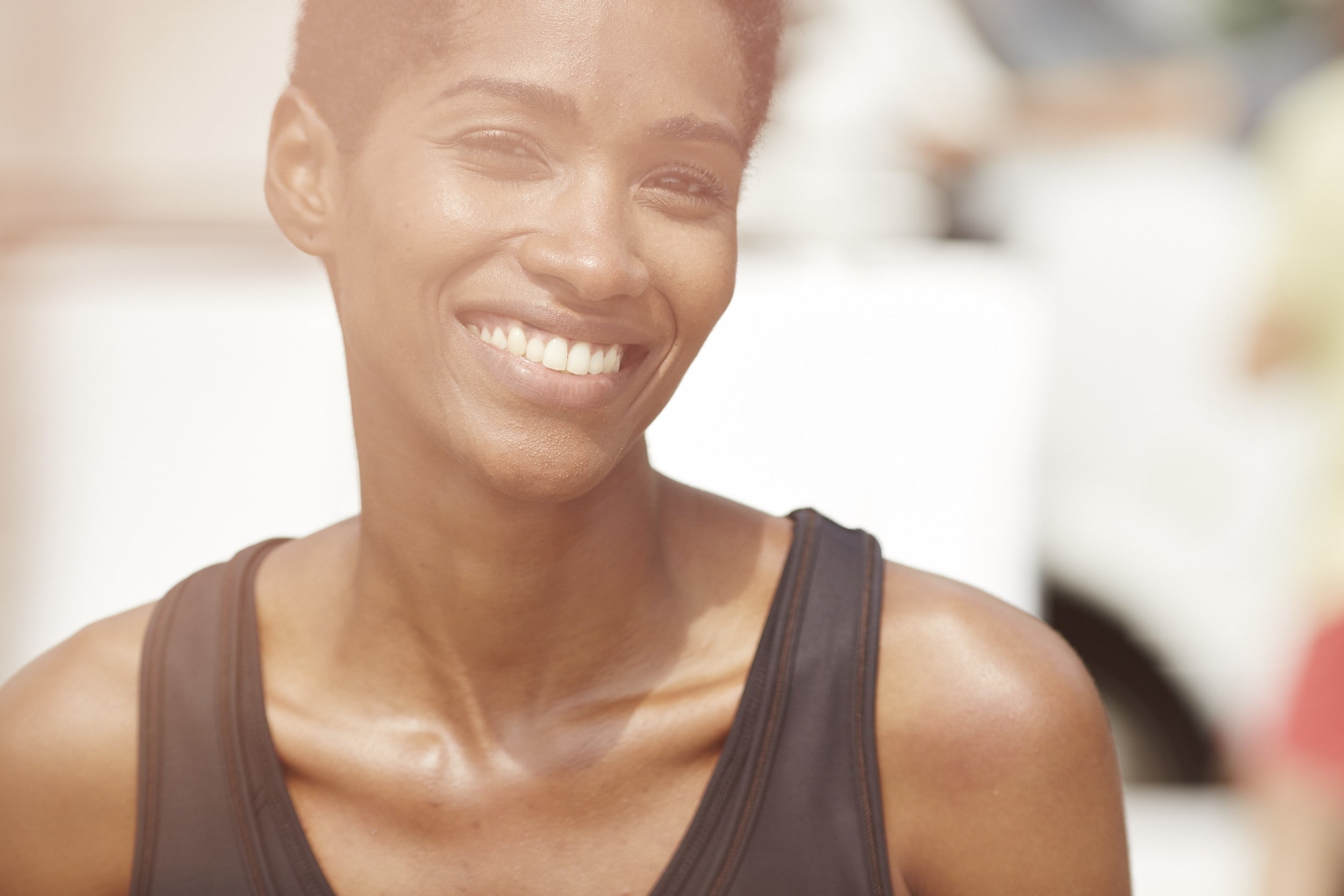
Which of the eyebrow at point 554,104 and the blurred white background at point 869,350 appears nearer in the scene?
the eyebrow at point 554,104

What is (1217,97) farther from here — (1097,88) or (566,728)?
(566,728)

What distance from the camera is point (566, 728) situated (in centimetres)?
147

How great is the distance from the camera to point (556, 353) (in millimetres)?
1252

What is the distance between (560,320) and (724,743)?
1.53 feet

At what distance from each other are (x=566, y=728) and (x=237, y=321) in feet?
4.87

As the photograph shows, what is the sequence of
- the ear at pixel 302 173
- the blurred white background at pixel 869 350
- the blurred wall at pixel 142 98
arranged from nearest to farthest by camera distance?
the ear at pixel 302 173 < the blurred white background at pixel 869 350 < the blurred wall at pixel 142 98

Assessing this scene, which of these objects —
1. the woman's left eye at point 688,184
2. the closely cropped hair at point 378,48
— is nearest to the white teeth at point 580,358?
the woman's left eye at point 688,184

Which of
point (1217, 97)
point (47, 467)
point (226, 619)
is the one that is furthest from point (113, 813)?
point (1217, 97)

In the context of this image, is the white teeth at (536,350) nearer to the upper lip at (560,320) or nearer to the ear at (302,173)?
the upper lip at (560,320)

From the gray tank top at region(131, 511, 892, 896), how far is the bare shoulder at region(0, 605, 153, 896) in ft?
0.12

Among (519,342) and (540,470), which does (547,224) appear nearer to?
(519,342)

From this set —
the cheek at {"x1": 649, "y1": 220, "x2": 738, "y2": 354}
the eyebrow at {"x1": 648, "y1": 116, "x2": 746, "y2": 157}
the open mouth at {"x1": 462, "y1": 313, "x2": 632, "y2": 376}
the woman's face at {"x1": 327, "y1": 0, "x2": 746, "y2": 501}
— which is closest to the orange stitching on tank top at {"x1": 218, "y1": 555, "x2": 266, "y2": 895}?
the woman's face at {"x1": 327, "y1": 0, "x2": 746, "y2": 501}

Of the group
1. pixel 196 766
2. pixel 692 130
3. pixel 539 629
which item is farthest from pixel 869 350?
pixel 196 766

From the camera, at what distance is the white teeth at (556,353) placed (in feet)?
4.10
